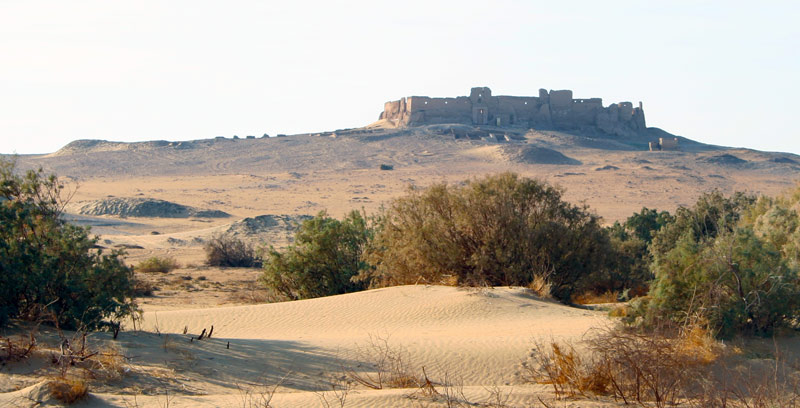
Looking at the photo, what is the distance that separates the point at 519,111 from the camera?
2790 inches

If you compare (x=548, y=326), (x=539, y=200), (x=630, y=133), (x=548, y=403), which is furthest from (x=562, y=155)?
(x=548, y=403)

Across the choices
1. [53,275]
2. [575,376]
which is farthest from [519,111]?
[575,376]

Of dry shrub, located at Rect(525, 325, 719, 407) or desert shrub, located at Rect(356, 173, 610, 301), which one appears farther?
desert shrub, located at Rect(356, 173, 610, 301)

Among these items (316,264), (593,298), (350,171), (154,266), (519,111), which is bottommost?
(154,266)

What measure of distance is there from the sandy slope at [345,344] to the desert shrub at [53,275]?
581mm

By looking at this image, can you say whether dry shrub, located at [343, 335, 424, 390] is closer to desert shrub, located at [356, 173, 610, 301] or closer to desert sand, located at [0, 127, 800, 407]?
desert sand, located at [0, 127, 800, 407]

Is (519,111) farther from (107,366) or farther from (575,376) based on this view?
(107,366)

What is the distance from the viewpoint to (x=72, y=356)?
7.09m

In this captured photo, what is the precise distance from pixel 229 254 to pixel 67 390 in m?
19.8

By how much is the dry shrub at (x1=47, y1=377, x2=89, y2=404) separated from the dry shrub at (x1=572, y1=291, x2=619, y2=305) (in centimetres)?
1120

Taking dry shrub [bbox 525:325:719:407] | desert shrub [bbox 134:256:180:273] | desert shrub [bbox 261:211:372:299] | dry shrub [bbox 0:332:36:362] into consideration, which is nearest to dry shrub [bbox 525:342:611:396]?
dry shrub [bbox 525:325:719:407]

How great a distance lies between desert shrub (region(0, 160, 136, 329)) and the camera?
8.89m

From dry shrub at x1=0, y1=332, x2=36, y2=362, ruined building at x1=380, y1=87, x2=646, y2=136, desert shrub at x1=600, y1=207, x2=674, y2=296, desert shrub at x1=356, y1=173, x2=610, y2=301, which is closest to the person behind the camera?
dry shrub at x1=0, y1=332, x2=36, y2=362

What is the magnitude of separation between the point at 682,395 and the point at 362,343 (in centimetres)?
430
